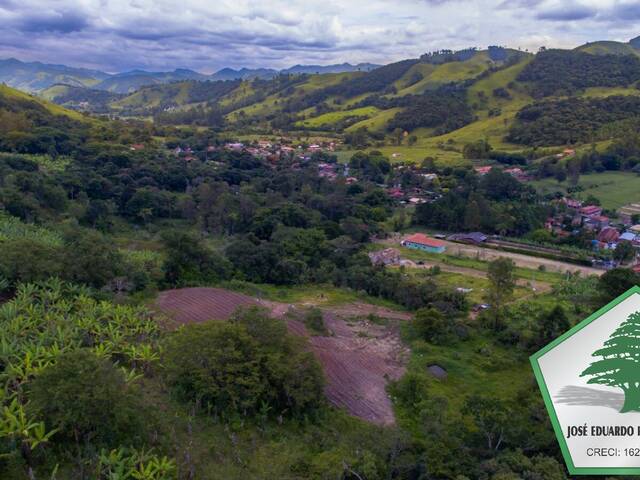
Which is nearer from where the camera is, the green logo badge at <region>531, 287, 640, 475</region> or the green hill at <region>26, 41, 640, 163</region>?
the green logo badge at <region>531, 287, 640, 475</region>

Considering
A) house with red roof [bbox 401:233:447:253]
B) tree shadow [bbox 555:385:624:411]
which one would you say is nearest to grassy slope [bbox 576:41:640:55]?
house with red roof [bbox 401:233:447:253]

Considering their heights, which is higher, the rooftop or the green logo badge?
the green logo badge

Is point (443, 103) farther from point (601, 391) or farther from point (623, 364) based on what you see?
point (601, 391)

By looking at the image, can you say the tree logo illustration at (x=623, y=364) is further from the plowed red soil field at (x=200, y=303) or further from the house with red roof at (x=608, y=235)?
the house with red roof at (x=608, y=235)

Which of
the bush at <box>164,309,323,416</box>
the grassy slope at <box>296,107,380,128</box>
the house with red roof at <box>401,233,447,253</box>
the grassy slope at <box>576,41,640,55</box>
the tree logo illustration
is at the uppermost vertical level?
the grassy slope at <box>576,41,640,55</box>

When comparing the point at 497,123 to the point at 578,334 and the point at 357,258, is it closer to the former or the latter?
the point at 357,258

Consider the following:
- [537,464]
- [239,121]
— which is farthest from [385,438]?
[239,121]

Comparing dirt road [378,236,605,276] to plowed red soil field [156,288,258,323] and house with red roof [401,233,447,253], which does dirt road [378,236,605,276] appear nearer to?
house with red roof [401,233,447,253]

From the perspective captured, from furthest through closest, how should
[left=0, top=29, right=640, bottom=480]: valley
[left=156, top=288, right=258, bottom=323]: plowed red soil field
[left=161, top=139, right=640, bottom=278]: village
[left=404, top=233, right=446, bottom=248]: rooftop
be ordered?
1. [left=404, top=233, right=446, bottom=248]: rooftop
2. [left=161, top=139, right=640, bottom=278]: village
3. [left=156, top=288, right=258, bottom=323]: plowed red soil field
4. [left=0, top=29, right=640, bottom=480]: valley
